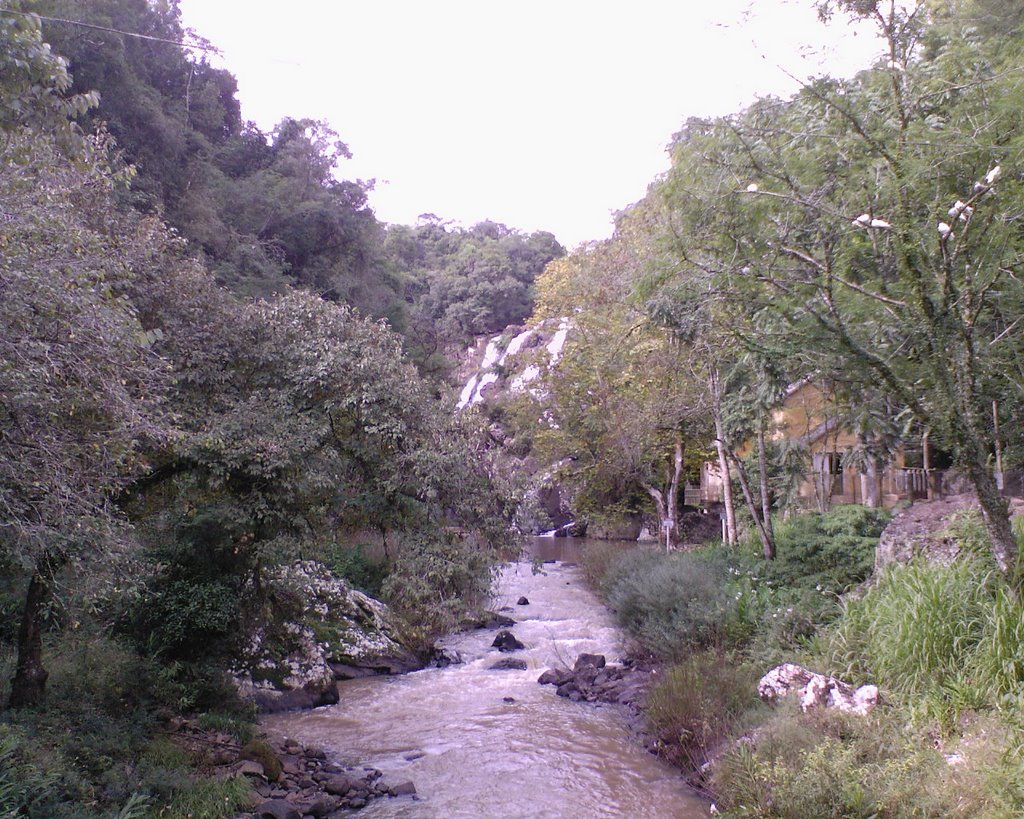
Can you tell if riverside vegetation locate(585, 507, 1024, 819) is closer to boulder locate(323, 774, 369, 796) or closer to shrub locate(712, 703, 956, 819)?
shrub locate(712, 703, 956, 819)

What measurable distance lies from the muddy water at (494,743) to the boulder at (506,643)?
18 centimetres

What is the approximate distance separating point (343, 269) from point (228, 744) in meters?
21.5

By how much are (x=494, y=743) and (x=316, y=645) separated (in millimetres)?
4339

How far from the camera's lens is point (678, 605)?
12.9 meters

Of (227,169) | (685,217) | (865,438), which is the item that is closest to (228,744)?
(685,217)

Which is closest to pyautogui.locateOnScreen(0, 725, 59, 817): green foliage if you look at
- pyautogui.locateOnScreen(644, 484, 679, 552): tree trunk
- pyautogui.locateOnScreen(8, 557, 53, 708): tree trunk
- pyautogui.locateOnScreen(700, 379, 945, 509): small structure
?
pyautogui.locateOnScreen(8, 557, 53, 708): tree trunk

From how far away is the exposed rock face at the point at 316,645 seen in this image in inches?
491

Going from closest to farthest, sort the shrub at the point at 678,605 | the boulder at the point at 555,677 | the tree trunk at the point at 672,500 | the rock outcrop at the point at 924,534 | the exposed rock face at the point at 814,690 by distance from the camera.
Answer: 1. the exposed rock face at the point at 814,690
2. the rock outcrop at the point at 924,534
3. the shrub at the point at 678,605
4. the boulder at the point at 555,677
5. the tree trunk at the point at 672,500

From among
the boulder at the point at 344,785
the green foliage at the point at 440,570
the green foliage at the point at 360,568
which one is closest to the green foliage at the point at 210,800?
the boulder at the point at 344,785

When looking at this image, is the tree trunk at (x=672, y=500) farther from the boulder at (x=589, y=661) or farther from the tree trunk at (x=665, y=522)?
the boulder at (x=589, y=661)

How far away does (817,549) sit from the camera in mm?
12617

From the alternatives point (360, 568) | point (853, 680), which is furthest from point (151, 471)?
point (360, 568)

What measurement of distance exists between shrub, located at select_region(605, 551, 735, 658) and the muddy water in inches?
49.6

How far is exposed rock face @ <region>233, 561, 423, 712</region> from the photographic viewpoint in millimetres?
12461
